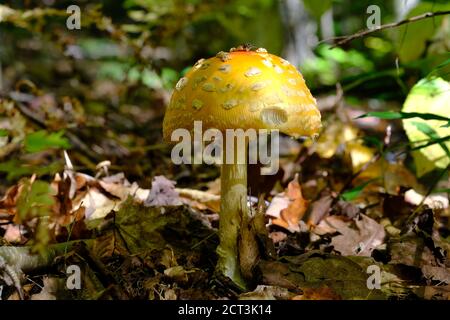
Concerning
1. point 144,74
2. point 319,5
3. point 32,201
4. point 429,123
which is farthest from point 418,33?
point 144,74

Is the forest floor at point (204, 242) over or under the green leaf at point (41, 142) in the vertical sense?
under

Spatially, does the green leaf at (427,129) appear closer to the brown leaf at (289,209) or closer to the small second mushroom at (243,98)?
the brown leaf at (289,209)

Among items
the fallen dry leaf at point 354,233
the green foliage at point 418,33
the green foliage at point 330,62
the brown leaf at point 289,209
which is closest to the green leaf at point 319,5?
the green foliage at point 418,33

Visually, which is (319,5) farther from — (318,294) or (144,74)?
(144,74)

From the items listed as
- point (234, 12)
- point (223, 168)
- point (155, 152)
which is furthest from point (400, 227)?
point (234, 12)

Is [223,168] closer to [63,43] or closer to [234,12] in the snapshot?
[63,43]

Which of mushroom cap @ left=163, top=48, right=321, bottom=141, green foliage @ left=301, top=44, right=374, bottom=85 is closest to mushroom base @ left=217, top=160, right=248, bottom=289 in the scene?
mushroom cap @ left=163, top=48, right=321, bottom=141
